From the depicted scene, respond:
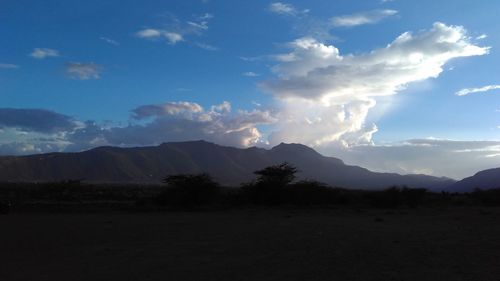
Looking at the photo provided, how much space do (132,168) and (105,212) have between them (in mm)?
152922

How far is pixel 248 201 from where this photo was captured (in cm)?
5062

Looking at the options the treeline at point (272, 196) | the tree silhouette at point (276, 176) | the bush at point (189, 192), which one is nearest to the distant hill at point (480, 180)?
the treeline at point (272, 196)

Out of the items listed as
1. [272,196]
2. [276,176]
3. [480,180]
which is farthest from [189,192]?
[480,180]

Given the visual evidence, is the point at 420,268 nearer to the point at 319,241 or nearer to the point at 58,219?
the point at 319,241

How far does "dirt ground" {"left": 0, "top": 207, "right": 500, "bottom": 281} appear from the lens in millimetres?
13406

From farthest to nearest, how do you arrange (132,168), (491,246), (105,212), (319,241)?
1. (132,168)
2. (105,212)
3. (319,241)
4. (491,246)

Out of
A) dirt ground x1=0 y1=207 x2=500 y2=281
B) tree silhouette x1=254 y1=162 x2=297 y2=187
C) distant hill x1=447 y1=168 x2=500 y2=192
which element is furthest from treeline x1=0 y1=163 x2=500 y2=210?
distant hill x1=447 y1=168 x2=500 y2=192

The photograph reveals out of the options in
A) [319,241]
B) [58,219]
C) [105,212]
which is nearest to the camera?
[319,241]

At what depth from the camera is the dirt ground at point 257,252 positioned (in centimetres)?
1341

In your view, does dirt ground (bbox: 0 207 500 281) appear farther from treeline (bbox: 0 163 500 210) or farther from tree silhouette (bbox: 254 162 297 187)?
tree silhouette (bbox: 254 162 297 187)

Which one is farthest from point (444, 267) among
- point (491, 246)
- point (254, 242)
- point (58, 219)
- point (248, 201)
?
point (248, 201)

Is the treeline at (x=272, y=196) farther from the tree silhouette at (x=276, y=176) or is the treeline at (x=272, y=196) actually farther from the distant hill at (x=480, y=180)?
the distant hill at (x=480, y=180)

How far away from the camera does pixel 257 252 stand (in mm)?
17266

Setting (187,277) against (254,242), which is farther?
(254,242)
